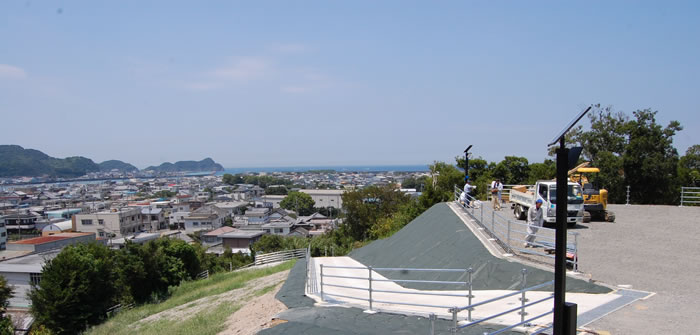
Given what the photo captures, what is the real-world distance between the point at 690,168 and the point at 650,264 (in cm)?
3965

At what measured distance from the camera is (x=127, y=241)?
1051 inches

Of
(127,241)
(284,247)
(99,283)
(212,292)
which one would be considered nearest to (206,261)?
(284,247)

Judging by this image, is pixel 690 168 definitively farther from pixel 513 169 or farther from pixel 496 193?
pixel 496 193

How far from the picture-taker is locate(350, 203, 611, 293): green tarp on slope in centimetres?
1057

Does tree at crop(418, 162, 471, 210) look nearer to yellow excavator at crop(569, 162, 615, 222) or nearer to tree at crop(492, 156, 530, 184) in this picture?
tree at crop(492, 156, 530, 184)

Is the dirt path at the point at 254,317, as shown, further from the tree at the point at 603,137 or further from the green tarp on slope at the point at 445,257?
the tree at the point at 603,137

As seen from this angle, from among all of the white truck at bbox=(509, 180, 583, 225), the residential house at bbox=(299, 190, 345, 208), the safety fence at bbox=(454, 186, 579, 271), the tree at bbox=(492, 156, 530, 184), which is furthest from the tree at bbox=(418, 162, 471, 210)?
the residential house at bbox=(299, 190, 345, 208)

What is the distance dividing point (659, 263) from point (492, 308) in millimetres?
6028

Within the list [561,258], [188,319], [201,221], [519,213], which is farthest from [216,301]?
[201,221]

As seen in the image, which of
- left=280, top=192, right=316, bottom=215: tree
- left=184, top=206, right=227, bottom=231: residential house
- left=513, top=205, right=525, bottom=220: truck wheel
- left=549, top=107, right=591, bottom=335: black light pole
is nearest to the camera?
left=549, top=107, right=591, bottom=335: black light pole

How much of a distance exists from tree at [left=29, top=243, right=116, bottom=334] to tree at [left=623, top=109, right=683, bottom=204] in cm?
3539

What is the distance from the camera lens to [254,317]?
1130 centimetres

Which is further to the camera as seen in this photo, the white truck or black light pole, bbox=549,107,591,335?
the white truck

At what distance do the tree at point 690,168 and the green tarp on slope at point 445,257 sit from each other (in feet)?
85.3
